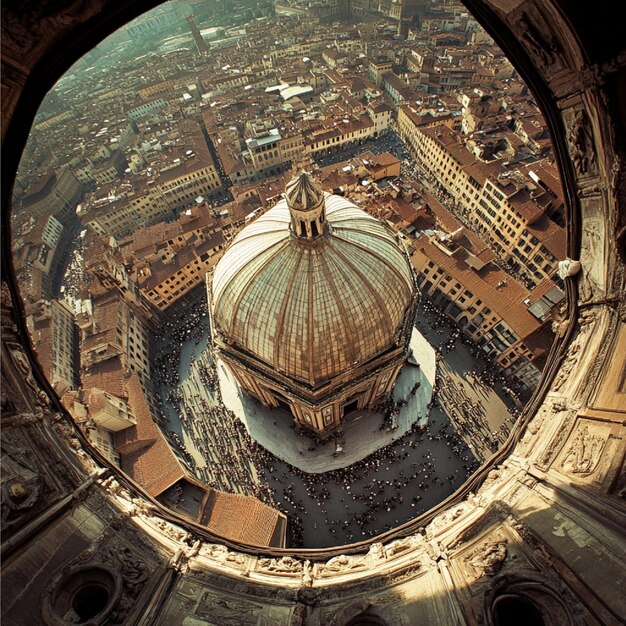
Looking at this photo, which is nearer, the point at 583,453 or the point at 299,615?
the point at 299,615

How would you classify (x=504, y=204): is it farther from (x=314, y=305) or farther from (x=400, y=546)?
(x=400, y=546)

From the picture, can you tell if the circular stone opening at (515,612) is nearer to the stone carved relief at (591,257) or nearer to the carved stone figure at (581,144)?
the stone carved relief at (591,257)

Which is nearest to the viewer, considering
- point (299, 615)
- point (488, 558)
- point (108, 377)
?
point (488, 558)

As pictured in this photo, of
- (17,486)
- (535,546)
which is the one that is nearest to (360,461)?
(535,546)

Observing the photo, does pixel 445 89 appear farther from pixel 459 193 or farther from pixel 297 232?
pixel 297 232

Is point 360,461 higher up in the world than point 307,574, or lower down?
lower down

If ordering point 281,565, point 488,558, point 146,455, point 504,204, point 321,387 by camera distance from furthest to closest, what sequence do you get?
point 504,204, point 146,455, point 321,387, point 281,565, point 488,558

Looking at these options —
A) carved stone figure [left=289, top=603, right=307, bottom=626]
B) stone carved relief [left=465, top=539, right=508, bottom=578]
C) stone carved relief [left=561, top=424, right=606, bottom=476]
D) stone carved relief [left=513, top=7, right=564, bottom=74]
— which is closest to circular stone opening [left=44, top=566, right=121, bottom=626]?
carved stone figure [left=289, top=603, right=307, bottom=626]

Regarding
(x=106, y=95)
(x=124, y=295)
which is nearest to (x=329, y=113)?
(x=124, y=295)
